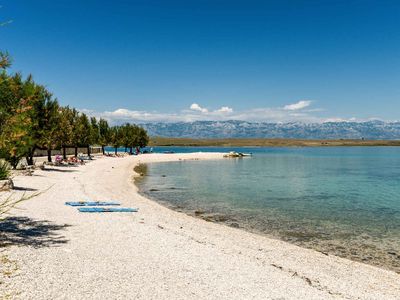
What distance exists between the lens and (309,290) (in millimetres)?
14945

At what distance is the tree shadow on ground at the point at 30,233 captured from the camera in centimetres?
1852

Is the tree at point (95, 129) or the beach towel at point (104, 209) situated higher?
the tree at point (95, 129)

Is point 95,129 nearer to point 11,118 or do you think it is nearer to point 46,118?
point 46,118

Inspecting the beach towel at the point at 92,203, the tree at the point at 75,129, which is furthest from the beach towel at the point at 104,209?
the tree at the point at 75,129

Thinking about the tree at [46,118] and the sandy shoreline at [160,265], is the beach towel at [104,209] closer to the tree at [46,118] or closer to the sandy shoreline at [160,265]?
the sandy shoreline at [160,265]

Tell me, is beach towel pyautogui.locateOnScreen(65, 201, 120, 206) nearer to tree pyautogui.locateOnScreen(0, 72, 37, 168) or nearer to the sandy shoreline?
the sandy shoreline

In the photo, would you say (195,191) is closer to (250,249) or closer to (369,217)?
(369,217)

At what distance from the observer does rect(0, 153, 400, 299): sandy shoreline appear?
1373 cm

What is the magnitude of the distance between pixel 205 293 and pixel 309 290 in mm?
4465

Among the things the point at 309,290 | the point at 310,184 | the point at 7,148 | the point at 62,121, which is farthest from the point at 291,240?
the point at 62,121

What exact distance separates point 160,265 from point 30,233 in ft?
28.3

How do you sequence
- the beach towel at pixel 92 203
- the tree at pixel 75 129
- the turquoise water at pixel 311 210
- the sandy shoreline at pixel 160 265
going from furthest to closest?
the tree at pixel 75 129 → the beach towel at pixel 92 203 → the turquoise water at pixel 311 210 → the sandy shoreline at pixel 160 265

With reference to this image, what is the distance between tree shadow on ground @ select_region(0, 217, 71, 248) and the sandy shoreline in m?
0.05

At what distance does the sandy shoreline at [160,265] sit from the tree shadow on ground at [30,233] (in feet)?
0.16
